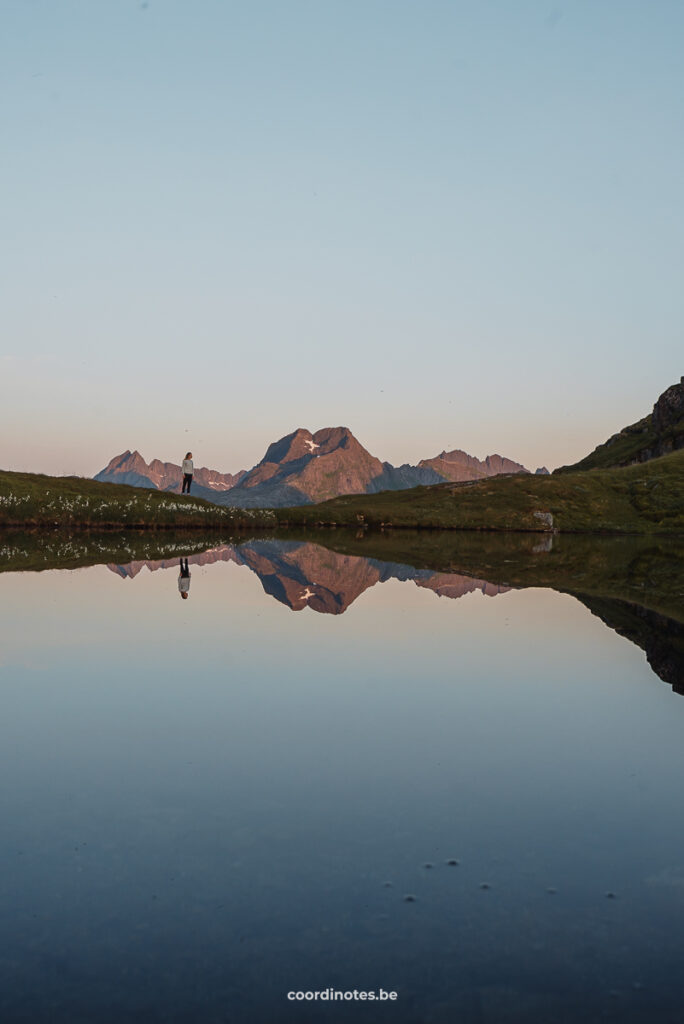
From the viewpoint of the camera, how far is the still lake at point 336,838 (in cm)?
681

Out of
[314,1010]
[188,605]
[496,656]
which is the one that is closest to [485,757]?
[314,1010]

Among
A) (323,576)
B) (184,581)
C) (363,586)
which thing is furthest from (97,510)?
(363,586)

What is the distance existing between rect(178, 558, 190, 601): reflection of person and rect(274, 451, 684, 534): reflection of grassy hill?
3233 inches

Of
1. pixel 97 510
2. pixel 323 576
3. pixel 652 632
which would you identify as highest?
pixel 97 510

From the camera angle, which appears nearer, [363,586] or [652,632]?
[652,632]

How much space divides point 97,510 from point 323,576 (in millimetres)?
70362

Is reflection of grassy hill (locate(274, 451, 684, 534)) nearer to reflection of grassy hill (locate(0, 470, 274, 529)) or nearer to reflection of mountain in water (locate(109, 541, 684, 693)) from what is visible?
reflection of grassy hill (locate(0, 470, 274, 529))

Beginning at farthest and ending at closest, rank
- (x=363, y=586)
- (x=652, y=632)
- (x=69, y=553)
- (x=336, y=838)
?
(x=69, y=553), (x=363, y=586), (x=652, y=632), (x=336, y=838)

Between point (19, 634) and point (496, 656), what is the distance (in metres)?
14.8

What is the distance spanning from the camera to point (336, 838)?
952cm

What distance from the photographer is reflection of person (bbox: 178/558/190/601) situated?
3565cm

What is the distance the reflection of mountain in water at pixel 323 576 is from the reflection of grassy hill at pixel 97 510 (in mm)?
43260

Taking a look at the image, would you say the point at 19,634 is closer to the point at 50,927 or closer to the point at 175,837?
the point at 175,837

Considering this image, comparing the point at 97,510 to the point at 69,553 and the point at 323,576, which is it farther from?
the point at 323,576
